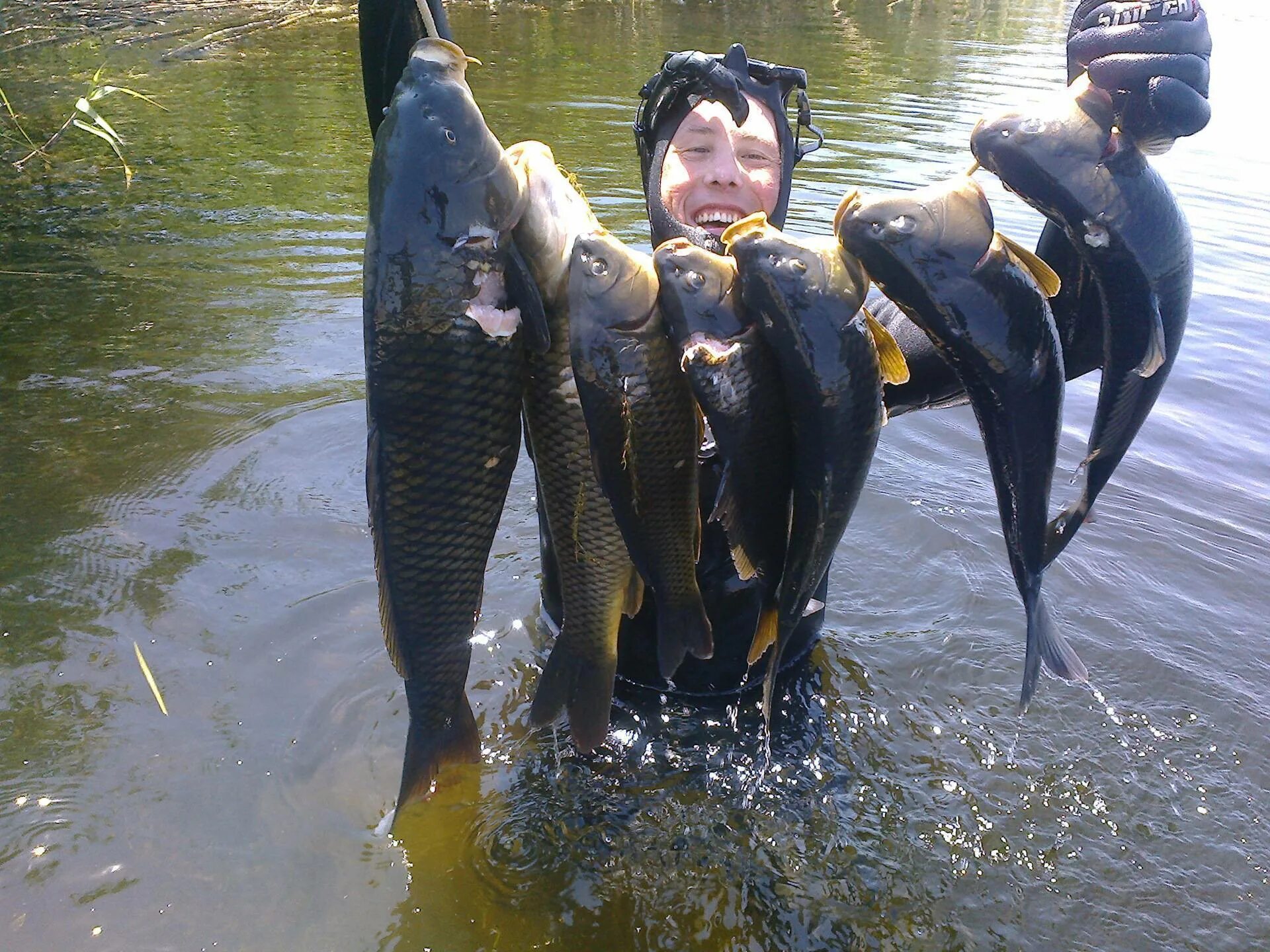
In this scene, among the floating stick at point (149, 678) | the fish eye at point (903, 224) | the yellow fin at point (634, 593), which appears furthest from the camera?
the floating stick at point (149, 678)

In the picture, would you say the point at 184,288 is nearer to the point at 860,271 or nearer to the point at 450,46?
the point at 450,46

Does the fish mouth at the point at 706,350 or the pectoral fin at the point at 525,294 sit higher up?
the pectoral fin at the point at 525,294

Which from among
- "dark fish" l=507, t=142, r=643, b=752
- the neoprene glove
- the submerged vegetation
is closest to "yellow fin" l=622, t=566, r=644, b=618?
"dark fish" l=507, t=142, r=643, b=752

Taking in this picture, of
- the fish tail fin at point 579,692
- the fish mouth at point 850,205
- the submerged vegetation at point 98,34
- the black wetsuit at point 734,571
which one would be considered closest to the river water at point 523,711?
the black wetsuit at point 734,571

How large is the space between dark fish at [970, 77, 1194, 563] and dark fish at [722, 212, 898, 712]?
559 millimetres

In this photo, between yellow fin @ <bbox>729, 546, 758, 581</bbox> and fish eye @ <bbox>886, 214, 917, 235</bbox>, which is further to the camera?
yellow fin @ <bbox>729, 546, 758, 581</bbox>

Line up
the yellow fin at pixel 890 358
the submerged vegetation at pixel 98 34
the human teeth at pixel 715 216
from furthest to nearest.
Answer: the submerged vegetation at pixel 98 34 → the human teeth at pixel 715 216 → the yellow fin at pixel 890 358

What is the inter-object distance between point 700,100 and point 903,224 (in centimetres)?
173

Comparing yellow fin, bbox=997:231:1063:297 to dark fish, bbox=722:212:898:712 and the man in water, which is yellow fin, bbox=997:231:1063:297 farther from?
the man in water

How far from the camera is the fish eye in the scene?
2129 millimetres

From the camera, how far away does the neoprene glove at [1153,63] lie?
215cm

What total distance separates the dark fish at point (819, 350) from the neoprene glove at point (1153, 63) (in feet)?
2.60

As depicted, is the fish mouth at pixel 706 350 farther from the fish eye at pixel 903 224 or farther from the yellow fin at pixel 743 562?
the yellow fin at pixel 743 562

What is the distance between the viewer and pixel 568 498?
2.52 metres
